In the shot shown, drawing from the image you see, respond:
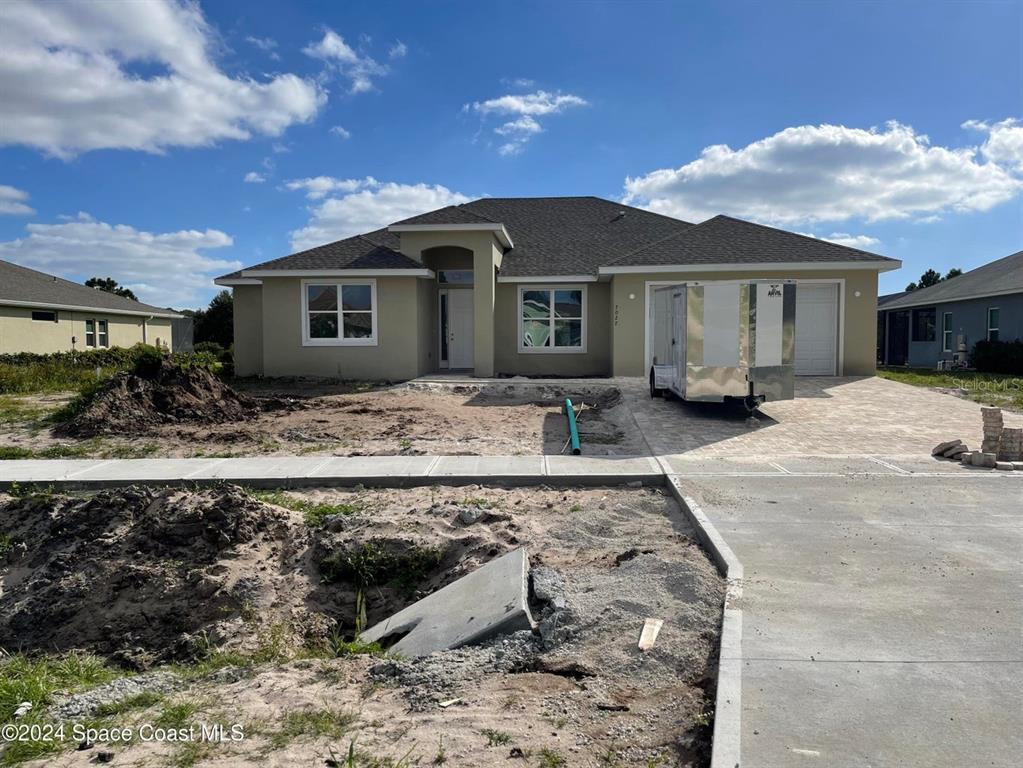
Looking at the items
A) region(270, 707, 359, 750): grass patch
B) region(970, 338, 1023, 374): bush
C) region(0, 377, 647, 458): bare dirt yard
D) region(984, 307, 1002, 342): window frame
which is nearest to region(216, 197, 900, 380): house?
region(0, 377, 647, 458): bare dirt yard

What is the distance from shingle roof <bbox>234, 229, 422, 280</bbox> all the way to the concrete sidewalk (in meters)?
10.6

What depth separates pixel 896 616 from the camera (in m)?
4.48

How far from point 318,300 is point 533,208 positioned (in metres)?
10.5

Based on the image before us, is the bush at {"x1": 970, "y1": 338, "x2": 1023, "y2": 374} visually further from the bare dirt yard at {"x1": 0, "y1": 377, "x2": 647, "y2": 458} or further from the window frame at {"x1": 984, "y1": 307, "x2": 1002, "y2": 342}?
the bare dirt yard at {"x1": 0, "y1": 377, "x2": 647, "y2": 458}

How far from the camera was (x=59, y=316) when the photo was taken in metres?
31.8

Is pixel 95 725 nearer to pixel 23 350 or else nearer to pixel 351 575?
pixel 351 575

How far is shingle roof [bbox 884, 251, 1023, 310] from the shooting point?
2622 centimetres

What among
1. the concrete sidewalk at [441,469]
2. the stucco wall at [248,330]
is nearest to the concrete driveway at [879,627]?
the concrete sidewalk at [441,469]

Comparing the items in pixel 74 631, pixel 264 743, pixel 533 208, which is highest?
pixel 533 208

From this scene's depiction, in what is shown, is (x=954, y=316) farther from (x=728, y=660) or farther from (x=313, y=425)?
(x=728, y=660)

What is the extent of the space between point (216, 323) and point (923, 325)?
39619mm

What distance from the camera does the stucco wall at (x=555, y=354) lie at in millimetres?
22031

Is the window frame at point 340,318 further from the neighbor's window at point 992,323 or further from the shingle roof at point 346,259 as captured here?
the neighbor's window at point 992,323

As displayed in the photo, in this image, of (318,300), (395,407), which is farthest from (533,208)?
(395,407)
